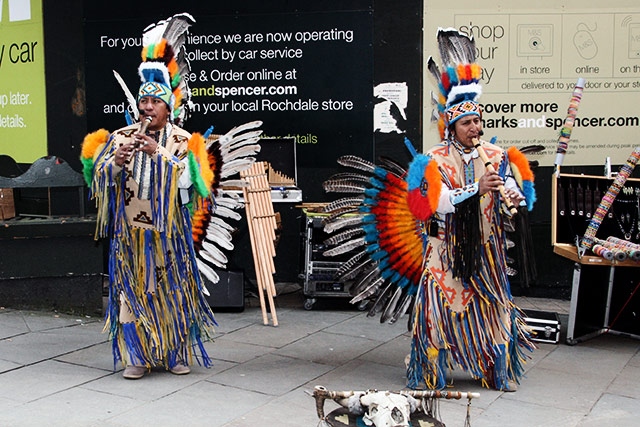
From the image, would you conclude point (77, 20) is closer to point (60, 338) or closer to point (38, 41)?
point (38, 41)

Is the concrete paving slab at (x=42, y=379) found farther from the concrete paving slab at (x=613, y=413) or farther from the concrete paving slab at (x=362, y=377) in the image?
the concrete paving slab at (x=613, y=413)

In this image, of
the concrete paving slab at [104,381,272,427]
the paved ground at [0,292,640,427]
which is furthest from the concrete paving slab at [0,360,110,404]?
the concrete paving slab at [104,381,272,427]

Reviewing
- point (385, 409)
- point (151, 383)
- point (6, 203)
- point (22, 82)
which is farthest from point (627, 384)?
point (22, 82)

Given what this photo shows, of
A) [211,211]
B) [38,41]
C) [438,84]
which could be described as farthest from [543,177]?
[38,41]

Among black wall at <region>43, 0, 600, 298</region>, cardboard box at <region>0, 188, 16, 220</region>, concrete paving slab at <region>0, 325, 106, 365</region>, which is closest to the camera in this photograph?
concrete paving slab at <region>0, 325, 106, 365</region>

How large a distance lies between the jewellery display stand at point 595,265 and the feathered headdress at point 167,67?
2980 mm

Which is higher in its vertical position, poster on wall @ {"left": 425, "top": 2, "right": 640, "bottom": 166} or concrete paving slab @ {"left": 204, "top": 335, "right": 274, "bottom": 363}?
poster on wall @ {"left": 425, "top": 2, "right": 640, "bottom": 166}

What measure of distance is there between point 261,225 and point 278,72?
174cm

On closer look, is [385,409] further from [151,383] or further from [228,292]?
[228,292]

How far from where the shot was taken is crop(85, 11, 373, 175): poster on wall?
8289 mm

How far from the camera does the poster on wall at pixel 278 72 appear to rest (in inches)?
326

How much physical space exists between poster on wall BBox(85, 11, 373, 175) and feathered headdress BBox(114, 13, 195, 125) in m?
2.44

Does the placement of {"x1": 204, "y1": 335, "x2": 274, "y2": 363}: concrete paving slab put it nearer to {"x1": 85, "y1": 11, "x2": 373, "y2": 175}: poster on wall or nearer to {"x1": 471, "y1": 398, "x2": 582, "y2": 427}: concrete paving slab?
{"x1": 471, "y1": 398, "x2": 582, "y2": 427}: concrete paving slab

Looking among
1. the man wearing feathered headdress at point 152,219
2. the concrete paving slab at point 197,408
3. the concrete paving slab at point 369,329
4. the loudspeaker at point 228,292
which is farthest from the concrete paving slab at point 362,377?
the loudspeaker at point 228,292
